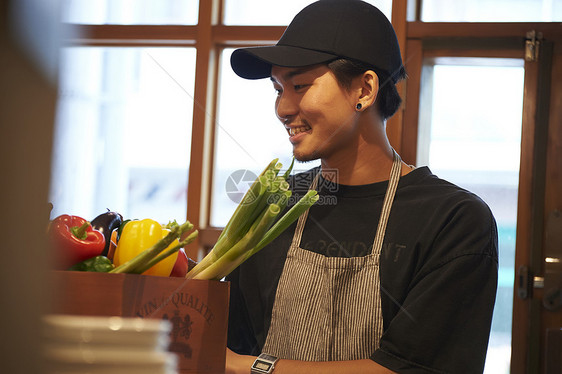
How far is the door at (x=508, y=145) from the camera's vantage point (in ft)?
7.97

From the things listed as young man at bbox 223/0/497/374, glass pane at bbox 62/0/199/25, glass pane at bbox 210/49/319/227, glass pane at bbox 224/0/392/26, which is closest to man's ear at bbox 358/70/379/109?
young man at bbox 223/0/497/374

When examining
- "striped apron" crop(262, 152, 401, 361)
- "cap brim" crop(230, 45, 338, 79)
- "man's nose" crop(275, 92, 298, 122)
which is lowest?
"striped apron" crop(262, 152, 401, 361)

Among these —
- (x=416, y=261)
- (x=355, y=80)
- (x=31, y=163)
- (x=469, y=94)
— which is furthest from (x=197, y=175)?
(x=31, y=163)

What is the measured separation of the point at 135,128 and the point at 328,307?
6.11 feet

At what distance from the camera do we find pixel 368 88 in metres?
1.48

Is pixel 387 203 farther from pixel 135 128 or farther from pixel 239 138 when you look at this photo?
pixel 135 128

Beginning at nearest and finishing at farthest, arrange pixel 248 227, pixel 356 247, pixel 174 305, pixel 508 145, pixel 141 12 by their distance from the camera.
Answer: pixel 174 305
pixel 248 227
pixel 356 247
pixel 508 145
pixel 141 12

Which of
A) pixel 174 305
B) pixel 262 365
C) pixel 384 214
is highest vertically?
pixel 384 214

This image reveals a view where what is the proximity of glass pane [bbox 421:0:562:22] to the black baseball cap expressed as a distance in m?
1.32

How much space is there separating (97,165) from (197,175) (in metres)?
0.54

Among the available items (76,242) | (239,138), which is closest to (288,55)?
(76,242)

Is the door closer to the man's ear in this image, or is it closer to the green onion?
the man's ear

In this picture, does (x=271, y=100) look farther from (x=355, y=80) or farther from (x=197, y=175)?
(x=355, y=80)

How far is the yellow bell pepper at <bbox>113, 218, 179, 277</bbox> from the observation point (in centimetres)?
81
